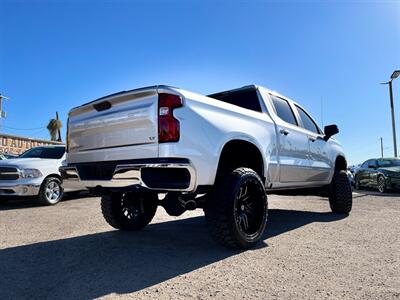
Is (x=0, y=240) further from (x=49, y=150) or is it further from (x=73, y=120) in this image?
(x=49, y=150)

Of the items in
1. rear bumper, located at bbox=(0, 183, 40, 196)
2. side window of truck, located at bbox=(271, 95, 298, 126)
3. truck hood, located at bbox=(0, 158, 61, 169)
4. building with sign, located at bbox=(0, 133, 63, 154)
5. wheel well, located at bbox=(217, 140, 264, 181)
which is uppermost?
building with sign, located at bbox=(0, 133, 63, 154)

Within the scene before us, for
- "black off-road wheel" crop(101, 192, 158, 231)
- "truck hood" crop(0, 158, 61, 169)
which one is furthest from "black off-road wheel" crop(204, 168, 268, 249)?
"truck hood" crop(0, 158, 61, 169)

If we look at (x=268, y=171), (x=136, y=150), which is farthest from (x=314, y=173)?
(x=136, y=150)

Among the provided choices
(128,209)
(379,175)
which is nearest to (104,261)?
(128,209)

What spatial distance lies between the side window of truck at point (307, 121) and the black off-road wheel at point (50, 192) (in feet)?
17.8

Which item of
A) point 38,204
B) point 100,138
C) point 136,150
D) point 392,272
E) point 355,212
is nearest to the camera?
point 392,272

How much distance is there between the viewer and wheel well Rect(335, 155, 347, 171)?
6.97 meters

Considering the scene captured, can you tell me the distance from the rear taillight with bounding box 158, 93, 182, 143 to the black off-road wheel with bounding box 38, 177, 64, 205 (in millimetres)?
5571

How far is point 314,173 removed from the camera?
5801mm

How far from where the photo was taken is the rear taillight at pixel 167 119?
3.21 metres

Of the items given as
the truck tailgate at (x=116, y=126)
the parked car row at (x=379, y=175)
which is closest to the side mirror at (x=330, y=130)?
the truck tailgate at (x=116, y=126)

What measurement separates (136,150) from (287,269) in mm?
1749

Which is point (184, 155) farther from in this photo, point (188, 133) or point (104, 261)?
point (104, 261)

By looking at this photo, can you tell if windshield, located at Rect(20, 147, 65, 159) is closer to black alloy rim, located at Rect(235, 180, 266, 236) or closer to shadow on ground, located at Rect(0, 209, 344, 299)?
shadow on ground, located at Rect(0, 209, 344, 299)
